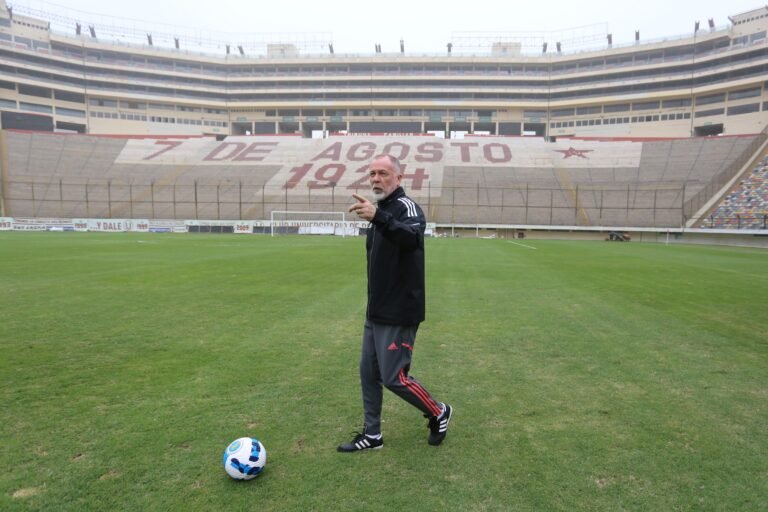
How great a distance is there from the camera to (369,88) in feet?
289

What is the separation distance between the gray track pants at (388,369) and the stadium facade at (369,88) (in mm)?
80951

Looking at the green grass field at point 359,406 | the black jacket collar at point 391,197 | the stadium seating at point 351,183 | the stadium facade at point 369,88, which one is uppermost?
the stadium facade at point 369,88

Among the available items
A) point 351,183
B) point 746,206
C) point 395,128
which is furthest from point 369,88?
point 746,206

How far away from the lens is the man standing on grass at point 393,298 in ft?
11.3

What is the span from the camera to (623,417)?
4.19m

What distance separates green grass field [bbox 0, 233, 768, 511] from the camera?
301 cm

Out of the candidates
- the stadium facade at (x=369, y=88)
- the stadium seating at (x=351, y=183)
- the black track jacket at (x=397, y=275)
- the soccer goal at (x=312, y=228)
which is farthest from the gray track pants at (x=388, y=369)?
the stadium facade at (x=369, y=88)

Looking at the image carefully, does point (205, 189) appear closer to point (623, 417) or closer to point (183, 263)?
point (183, 263)

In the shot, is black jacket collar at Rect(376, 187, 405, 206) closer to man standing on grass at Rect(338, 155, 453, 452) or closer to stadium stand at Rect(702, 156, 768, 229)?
man standing on grass at Rect(338, 155, 453, 452)

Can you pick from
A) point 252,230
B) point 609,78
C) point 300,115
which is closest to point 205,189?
point 252,230

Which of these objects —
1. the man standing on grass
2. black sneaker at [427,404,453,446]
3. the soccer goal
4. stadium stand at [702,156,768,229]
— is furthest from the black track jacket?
stadium stand at [702,156,768,229]

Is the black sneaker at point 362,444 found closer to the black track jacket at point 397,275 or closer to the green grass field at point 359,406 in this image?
the green grass field at point 359,406

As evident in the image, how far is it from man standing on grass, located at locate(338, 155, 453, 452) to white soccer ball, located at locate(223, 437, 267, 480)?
0.65 metres

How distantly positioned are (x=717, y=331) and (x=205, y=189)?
54.3 meters
